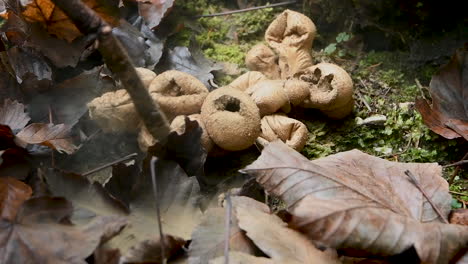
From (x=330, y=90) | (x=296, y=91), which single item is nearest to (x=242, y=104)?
(x=296, y=91)

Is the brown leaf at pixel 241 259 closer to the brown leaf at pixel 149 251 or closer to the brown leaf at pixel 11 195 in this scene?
the brown leaf at pixel 149 251

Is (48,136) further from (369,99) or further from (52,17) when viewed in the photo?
(369,99)

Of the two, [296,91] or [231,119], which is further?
[296,91]

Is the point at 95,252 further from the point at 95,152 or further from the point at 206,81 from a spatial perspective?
the point at 206,81

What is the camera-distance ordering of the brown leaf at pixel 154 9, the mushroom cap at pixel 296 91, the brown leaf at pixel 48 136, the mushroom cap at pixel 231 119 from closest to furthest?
the brown leaf at pixel 48 136 → the mushroom cap at pixel 231 119 → the mushroom cap at pixel 296 91 → the brown leaf at pixel 154 9

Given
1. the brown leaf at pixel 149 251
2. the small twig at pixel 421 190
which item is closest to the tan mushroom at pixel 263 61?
the small twig at pixel 421 190

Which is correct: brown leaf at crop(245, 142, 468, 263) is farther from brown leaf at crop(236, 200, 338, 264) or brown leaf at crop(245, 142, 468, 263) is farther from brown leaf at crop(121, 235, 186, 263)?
brown leaf at crop(121, 235, 186, 263)

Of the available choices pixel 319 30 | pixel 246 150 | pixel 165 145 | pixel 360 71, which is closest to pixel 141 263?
pixel 165 145
